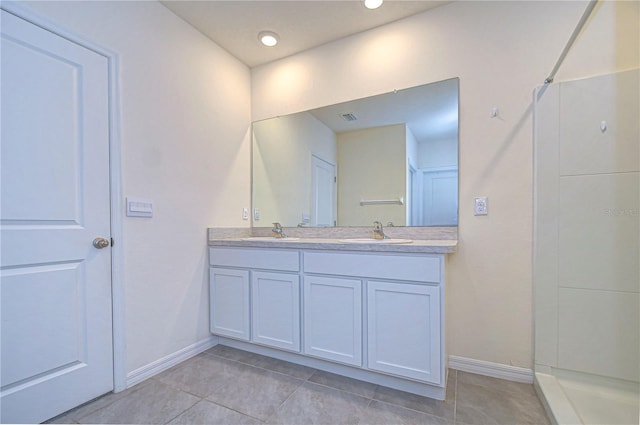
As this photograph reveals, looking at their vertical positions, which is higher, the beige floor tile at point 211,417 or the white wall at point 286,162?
the white wall at point 286,162

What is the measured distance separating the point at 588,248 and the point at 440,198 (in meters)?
0.81

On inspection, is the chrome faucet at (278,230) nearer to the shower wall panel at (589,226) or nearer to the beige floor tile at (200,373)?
the beige floor tile at (200,373)

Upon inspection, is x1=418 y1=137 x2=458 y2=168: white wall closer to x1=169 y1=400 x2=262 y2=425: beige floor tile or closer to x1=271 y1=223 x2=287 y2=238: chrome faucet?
x1=271 y1=223 x2=287 y2=238: chrome faucet

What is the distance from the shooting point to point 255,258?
6.99ft

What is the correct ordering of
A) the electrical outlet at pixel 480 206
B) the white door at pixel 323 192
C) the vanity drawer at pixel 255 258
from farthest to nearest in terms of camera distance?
the white door at pixel 323 192 → the vanity drawer at pixel 255 258 → the electrical outlet at pixel 480 206

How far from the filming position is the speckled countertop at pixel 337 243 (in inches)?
63.1

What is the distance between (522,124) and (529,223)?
603mm

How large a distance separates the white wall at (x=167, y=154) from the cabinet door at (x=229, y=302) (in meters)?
0.07

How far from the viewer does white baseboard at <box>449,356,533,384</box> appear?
5.85 ft

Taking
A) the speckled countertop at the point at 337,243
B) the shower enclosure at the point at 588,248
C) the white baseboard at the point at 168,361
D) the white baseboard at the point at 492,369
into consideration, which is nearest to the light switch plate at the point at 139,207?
the speckled countertop at the point at 337,243

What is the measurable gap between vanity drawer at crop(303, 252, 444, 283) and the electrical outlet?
574 millimetres

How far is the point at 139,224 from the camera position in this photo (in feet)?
6.05

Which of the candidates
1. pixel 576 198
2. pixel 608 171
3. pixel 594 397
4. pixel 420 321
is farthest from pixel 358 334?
pixel 608 171

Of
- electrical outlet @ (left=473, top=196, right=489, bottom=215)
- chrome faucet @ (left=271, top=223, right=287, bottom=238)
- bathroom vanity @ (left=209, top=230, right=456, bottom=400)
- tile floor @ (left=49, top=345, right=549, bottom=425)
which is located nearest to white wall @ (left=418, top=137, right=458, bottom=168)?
electrical outlet @ (left=473, top=196, right=489, bottom=215)
